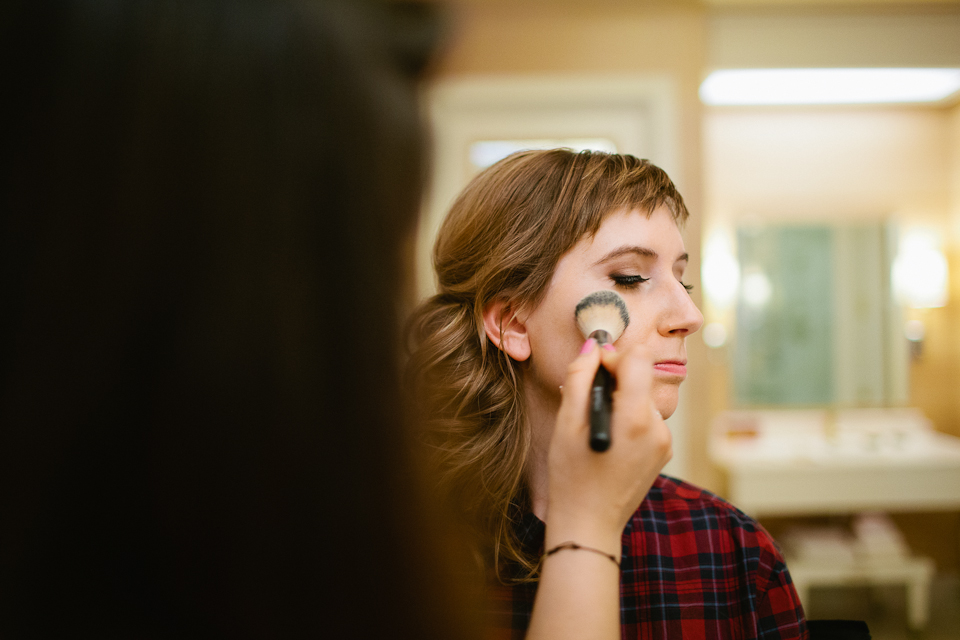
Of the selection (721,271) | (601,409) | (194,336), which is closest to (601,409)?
(601,409)

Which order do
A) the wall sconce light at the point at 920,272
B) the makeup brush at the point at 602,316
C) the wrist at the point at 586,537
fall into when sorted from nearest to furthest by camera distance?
the wrist at the point at 586,537, the makeup brush at the point at 602,316, the wall sconce light at the point at 920,272

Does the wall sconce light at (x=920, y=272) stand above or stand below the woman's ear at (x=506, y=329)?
above

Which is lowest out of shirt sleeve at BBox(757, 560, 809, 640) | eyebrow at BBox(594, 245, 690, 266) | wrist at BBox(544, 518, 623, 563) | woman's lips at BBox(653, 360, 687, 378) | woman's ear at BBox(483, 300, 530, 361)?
shirt sleeve at BBox(757, 560, 809, 640)

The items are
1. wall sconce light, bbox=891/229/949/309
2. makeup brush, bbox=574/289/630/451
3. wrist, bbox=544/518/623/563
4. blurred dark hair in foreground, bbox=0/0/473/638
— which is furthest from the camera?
wall sconce light, bbox=891/229/949/309

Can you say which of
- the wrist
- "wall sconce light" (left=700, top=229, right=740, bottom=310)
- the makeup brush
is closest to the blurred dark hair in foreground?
the wrist

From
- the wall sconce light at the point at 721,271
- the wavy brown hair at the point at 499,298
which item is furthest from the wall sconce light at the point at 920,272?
the wavy brown hair at the point at 499,298

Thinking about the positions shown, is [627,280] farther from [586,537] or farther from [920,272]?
[920,272]

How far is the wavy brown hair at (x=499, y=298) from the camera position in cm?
61

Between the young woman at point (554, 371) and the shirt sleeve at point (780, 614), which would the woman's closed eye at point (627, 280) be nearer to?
the young woman at point (554, 371)

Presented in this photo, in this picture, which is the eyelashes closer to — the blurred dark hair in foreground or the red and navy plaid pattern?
the red and navy plaid pattern

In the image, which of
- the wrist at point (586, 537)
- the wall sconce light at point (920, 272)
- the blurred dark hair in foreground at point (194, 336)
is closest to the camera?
the blurred dark hair in foreground at point (194, 336)

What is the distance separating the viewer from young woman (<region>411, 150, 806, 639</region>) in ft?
1.92

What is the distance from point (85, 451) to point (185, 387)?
0.13 feet

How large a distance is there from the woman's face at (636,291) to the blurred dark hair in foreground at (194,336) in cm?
43
